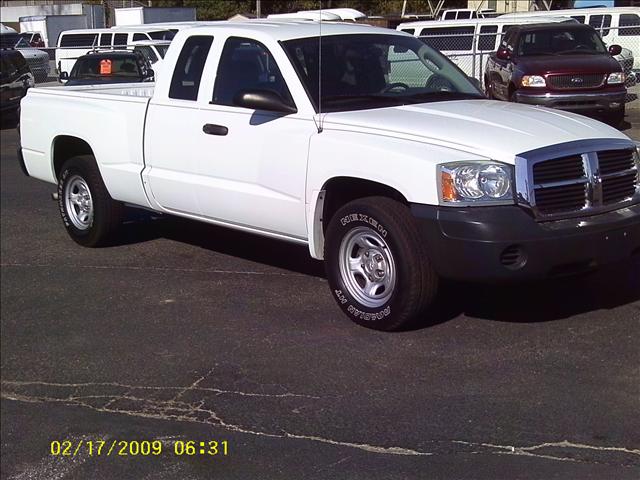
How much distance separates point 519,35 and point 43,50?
16.9 m

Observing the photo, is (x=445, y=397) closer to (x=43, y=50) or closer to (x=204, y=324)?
(x=204, y=324)

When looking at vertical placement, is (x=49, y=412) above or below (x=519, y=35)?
below

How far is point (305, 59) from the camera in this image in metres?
6.49

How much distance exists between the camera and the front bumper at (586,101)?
14758 millimetres

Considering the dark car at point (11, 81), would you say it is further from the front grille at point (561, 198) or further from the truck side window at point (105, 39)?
the front grille at point (561, 198)

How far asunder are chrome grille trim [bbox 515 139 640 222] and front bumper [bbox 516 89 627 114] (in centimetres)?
920

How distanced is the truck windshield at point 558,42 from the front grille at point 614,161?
10.8 metres

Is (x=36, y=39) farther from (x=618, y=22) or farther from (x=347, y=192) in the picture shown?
(x=347, y=192)

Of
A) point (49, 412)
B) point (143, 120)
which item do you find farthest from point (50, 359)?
point (143, 120)

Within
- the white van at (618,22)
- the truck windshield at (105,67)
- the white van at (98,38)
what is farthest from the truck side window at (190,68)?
the white van at (98,38)

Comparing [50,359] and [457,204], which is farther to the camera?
[50,359]

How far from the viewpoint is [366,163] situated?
5.64 meters

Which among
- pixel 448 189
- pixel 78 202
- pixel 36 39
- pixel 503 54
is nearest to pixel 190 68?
pixel 78 202

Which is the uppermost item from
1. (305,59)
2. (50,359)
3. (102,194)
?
(305,59)
